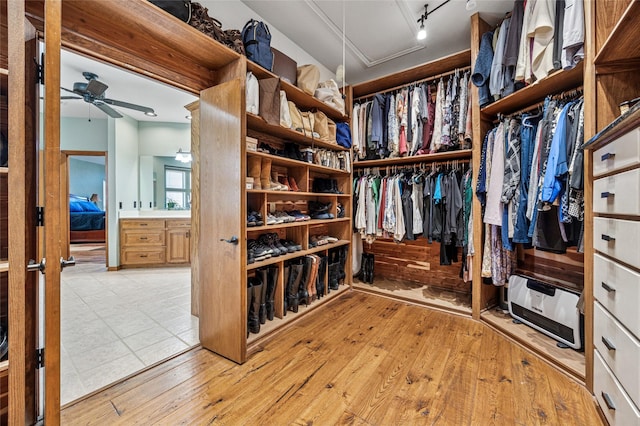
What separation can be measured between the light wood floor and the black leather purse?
7.10 ft

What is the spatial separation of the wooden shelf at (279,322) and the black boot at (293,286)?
0.07m

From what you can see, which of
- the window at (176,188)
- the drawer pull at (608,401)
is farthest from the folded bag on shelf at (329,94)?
the window at (176,188)

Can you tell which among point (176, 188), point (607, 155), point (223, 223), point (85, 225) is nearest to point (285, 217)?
point (223, 223)

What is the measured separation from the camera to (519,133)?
6.45ft

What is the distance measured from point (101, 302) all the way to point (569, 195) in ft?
14.1

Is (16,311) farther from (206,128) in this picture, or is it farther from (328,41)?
(328,41)

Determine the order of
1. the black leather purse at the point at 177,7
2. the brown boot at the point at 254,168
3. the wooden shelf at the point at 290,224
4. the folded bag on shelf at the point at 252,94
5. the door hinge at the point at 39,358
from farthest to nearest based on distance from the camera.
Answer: the brown boot at the point at 254,168, the wooden shelf at the point at 290,224, the folded bag on shelf at the point at 252,94, the black leather purse at the point at 177,7, the door hinge at the point at 39,358

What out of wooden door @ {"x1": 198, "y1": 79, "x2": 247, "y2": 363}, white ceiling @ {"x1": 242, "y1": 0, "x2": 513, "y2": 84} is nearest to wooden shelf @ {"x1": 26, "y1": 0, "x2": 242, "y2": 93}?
wooden door @ {"x1": 198, "y1": 79, "x2": 247, "y2": 363}

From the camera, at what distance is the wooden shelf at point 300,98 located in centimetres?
195

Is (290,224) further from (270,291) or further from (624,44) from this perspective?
(624,44)

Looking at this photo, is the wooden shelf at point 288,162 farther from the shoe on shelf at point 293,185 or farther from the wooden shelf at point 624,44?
the wooden shelf at point 624,44

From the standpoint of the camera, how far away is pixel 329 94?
104 inches

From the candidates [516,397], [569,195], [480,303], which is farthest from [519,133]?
[516,397]

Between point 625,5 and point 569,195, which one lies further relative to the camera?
point 569,195
